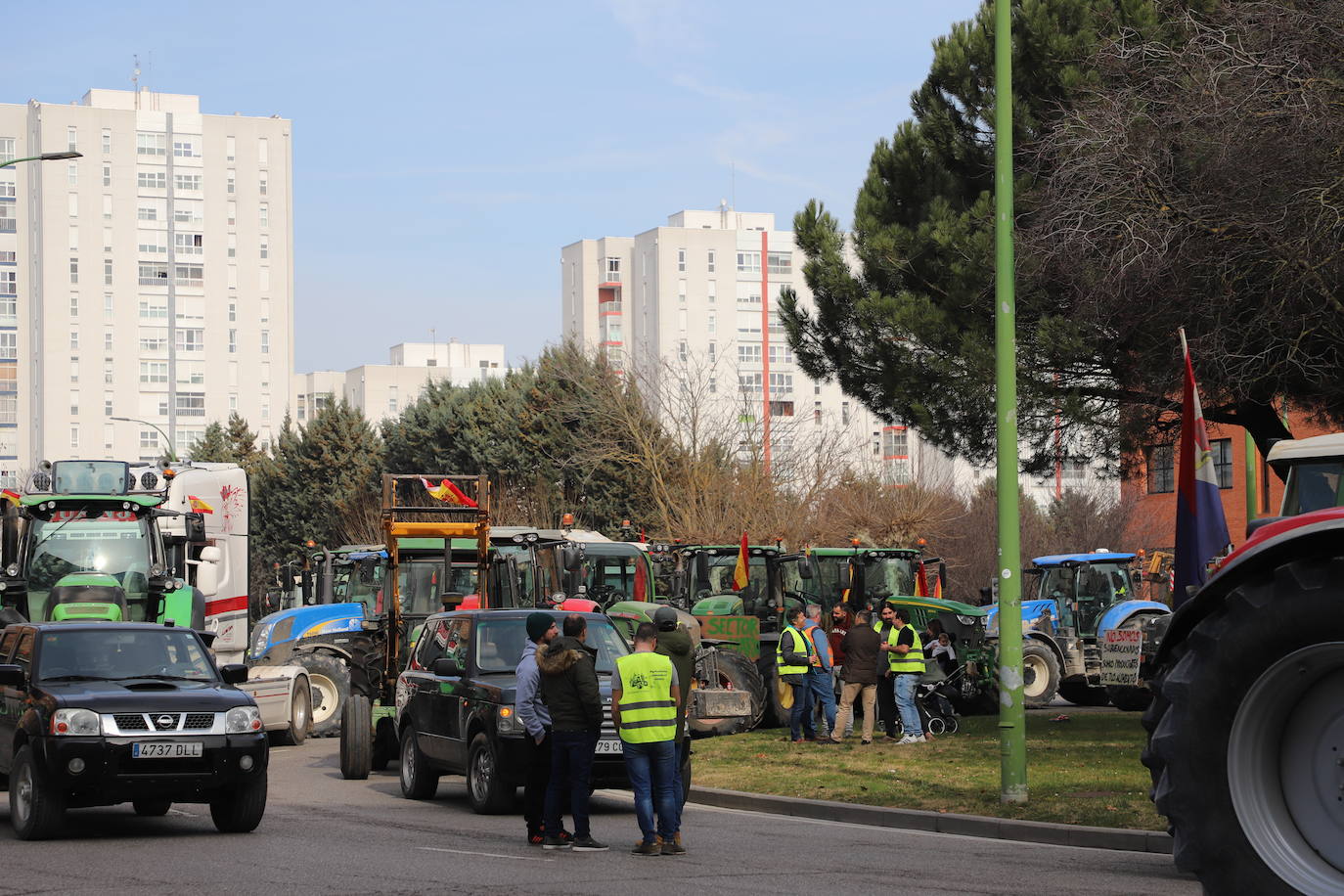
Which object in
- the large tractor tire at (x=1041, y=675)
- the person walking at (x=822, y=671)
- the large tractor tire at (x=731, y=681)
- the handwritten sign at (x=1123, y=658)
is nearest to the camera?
the handwritten sign at (x=1123, y=658)

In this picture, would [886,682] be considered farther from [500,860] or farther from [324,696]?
[500,860]

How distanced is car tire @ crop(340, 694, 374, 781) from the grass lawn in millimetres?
3607

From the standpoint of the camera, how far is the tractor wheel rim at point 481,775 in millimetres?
14875

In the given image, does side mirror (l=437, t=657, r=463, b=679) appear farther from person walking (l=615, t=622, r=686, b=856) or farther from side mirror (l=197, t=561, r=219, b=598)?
side mirror (l=197, t=561, r=219, b=598)

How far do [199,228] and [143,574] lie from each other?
83319 mm

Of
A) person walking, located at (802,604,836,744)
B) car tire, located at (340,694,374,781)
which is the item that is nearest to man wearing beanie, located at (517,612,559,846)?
car tire, located at (340,694,374,781)

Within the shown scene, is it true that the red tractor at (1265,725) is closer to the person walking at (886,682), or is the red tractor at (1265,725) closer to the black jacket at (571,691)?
the black jacket at (571,691)

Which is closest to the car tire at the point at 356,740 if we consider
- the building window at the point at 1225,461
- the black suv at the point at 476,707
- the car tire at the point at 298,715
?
the black suv at the point at 476,707

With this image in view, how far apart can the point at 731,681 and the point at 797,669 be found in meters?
2.09

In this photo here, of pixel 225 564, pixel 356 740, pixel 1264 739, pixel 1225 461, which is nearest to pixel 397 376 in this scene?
pixel 1225 461

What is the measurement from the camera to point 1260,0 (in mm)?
16328

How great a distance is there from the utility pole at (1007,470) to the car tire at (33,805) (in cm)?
761

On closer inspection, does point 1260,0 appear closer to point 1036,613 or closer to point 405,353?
point 1036,613

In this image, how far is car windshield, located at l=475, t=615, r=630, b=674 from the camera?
15578 mm
